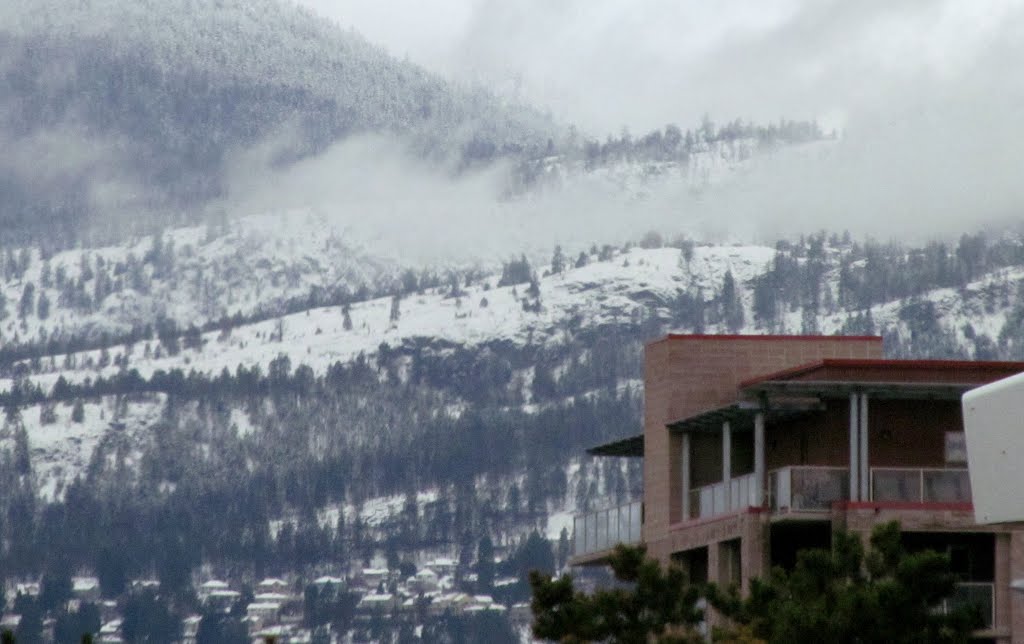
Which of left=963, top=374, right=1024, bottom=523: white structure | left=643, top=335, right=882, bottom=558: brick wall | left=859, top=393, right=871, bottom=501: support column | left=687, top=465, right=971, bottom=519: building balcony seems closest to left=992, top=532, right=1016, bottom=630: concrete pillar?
left=687, top=465, right=971, bottom=519: building balcony

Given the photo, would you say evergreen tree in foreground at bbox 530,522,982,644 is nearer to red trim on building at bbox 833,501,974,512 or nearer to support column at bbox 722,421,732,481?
red trim on building at bbox 833,501,974,512

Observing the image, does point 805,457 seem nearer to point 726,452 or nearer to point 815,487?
point 726,452

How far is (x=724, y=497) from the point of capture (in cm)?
6912

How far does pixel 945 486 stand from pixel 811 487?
317 centimetres

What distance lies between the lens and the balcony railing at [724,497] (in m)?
66.9

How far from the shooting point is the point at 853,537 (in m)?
48.0

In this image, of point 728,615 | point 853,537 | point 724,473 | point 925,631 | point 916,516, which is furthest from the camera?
point 724,473

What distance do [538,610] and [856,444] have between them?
12441 mm

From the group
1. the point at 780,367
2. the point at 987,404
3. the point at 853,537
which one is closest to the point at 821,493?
the point at 780,367

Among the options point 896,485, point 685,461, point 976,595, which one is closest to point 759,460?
point 896,485

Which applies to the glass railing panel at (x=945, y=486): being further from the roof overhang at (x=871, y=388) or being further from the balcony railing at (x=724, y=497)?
the balcony railing at (x=724, y=497)

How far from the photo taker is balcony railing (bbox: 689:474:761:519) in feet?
220

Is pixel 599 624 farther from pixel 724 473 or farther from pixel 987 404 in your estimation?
pixel 987 404

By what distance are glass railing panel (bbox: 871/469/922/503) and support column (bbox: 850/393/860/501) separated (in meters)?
0.42
